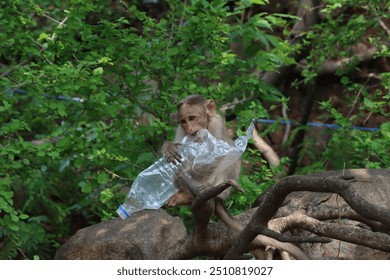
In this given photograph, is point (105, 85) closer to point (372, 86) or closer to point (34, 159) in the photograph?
point (34, 159)

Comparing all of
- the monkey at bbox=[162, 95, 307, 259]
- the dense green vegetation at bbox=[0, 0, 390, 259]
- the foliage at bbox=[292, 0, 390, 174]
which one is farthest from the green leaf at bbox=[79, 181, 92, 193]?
the foliage at bbox=[292, 0, 390, 174]

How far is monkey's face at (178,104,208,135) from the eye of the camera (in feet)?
18.4

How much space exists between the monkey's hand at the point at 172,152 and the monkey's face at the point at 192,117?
202 mm

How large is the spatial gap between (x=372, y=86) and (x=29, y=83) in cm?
499

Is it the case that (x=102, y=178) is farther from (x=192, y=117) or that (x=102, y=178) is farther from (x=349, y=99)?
(x=349, y=99)

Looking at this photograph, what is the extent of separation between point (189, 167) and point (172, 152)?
0.15 m

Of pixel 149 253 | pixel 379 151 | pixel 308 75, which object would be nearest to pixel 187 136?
pixel 149 253

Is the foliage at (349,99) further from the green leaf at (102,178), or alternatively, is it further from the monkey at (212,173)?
the green leaf at (102,178)

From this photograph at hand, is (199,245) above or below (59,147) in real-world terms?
above

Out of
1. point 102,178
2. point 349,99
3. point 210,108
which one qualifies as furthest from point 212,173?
point 349,99

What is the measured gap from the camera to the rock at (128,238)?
18.2ft

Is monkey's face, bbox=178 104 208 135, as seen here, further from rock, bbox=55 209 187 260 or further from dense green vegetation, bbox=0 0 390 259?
dense green vegetation, bbox=0 0 390 259

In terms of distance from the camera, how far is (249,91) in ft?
23.1

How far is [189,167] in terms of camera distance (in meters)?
5.47
